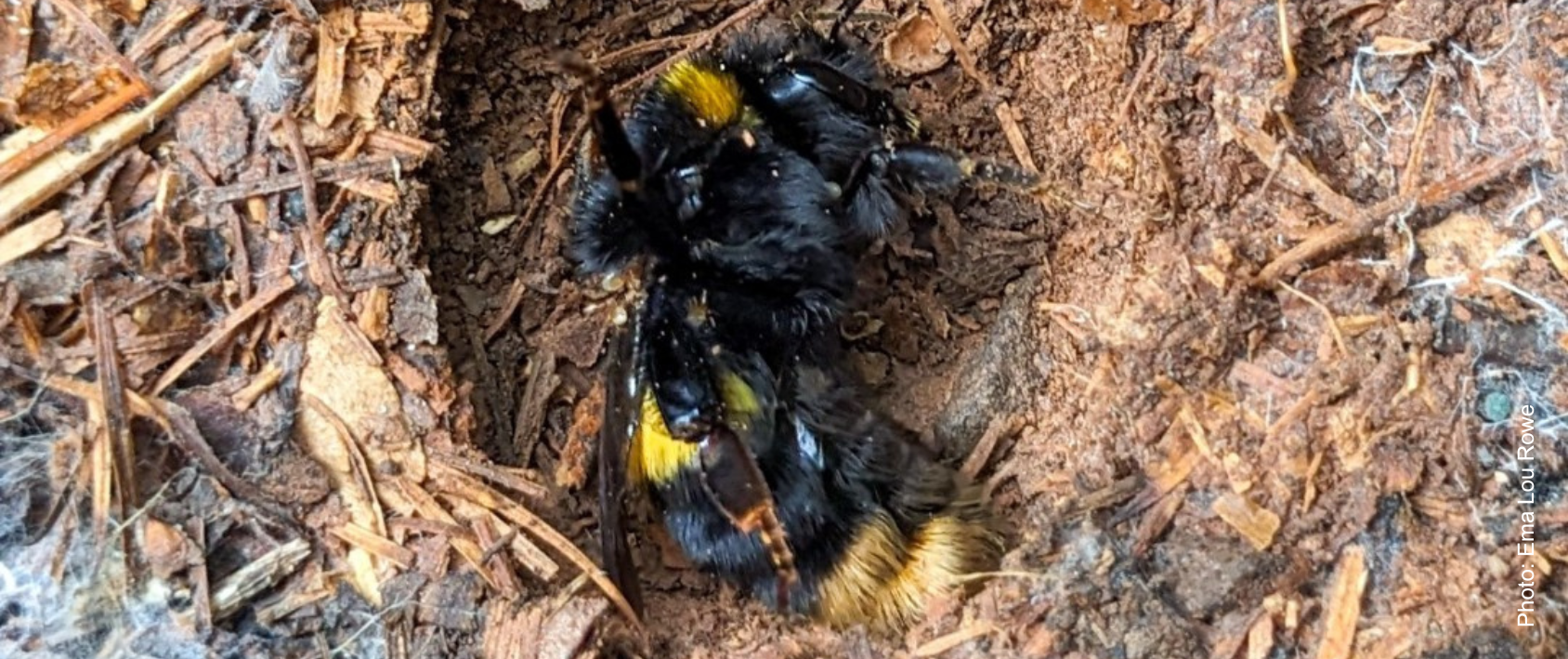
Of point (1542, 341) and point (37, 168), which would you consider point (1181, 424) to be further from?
point (37, 168)

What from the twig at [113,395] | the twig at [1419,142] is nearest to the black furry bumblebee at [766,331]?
the twig at [1419,142]

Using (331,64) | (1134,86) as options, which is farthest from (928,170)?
(331,64)

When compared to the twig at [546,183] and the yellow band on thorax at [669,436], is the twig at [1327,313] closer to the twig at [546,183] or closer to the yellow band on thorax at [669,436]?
the yellow band on thorax at [669,436]

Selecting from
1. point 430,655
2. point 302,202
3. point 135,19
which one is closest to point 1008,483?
point 430,655

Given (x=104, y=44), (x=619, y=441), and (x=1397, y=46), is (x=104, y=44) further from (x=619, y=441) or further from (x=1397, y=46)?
(x=1397, y=46)

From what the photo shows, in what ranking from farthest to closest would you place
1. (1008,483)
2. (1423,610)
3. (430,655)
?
1. (1008,483)
2. (430,655)
3. (1423,610)

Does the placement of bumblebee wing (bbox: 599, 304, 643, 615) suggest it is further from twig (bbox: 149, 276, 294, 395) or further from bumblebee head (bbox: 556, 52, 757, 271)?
twig (bbox: 149, 276, 294, 395)

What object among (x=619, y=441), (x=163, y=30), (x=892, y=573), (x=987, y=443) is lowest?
(x=892, y=573)

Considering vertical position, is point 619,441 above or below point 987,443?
above
